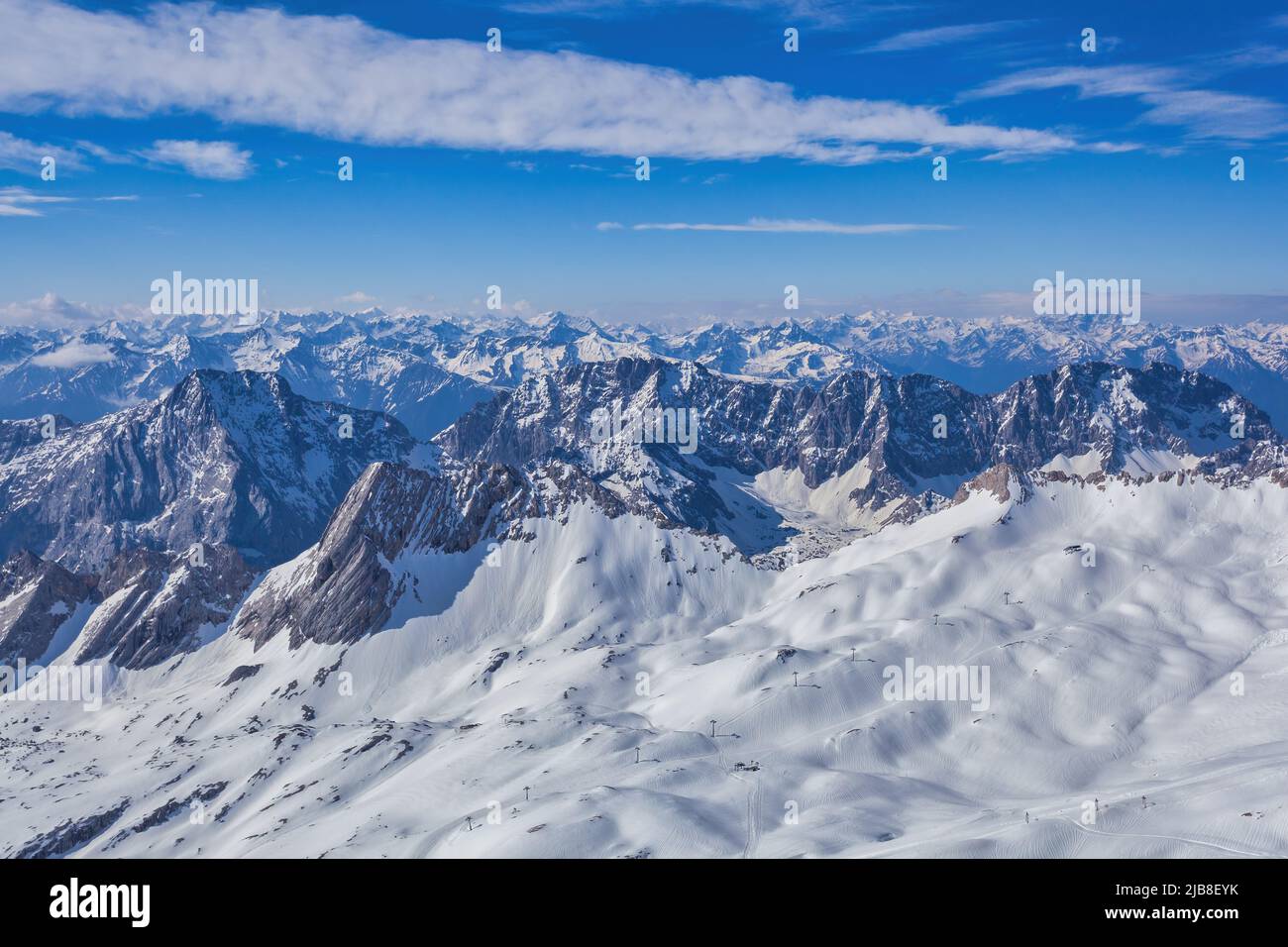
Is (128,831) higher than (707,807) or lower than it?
lower
